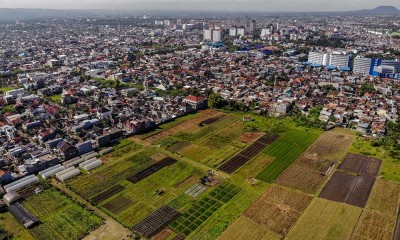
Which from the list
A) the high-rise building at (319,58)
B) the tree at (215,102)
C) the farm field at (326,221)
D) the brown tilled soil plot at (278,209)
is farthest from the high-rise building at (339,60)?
the farm field at (326,221)

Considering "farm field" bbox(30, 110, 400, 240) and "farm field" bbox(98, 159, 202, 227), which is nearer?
"farm field" bbox(30, 110, 400, 240)

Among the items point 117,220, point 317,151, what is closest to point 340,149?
point 317,151

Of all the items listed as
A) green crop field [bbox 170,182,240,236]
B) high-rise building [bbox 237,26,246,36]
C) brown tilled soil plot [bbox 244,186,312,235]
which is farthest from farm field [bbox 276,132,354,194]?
high-rise building [bbox 237,26,246,36]

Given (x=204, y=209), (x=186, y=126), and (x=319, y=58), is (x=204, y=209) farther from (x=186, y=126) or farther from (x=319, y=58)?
(x=319, y=58)

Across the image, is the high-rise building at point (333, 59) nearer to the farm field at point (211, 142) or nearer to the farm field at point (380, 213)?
the farm field at point (211, 142)

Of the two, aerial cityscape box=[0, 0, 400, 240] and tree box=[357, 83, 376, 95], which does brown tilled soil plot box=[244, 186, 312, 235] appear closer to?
aerial cityscape box=[0, 0, 400, 240]

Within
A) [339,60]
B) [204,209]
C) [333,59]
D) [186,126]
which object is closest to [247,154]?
[204,209]

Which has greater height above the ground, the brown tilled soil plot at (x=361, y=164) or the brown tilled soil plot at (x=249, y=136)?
the brown tilled soil plot at (x=249, y=136)
